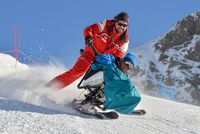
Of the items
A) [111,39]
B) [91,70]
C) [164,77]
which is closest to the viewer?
[91,70]

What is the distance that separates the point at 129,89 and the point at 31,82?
7.65 ft

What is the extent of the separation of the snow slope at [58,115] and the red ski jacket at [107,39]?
921 mm

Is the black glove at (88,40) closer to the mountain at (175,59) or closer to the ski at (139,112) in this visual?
the ski at (139,112)

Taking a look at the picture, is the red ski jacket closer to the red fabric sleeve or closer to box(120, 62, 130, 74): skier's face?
the red fabric sleeve

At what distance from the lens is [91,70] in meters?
8.44

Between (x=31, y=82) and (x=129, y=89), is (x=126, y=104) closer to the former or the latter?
(x=129, y=89)

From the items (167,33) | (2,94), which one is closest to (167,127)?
(2,94)

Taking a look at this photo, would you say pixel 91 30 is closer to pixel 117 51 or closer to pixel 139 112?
pixel 117 51

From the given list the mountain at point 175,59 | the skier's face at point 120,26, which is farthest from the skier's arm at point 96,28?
the mountain at point 175,59

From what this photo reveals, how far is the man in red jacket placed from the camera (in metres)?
8.86

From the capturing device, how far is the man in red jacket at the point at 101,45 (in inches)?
349

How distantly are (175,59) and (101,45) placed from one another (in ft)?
466

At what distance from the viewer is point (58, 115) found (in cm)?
736

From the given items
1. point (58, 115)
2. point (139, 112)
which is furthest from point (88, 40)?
point (58, 115)
